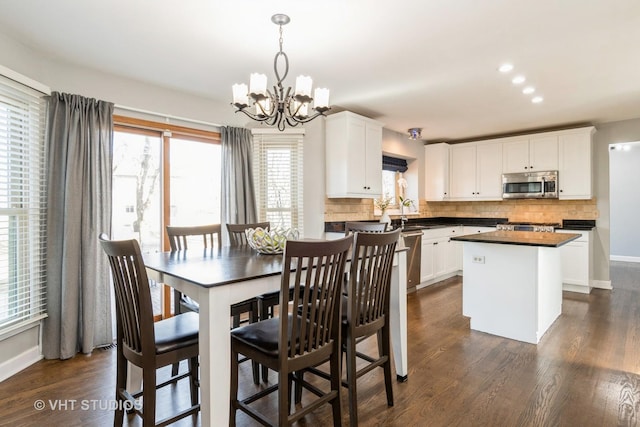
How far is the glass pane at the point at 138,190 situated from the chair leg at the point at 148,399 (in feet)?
7.07

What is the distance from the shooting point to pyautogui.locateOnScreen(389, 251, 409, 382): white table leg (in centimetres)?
238

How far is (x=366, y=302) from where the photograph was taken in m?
2.01

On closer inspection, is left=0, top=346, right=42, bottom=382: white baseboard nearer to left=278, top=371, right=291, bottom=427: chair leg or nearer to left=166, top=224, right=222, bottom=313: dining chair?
left=166, top=224, right=222, bottom=313: dining chair

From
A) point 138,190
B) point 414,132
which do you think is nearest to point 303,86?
point 138,190

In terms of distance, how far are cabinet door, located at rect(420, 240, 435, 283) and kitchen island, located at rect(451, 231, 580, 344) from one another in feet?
4.93

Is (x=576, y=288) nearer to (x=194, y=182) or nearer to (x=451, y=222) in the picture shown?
(x=451, y=222)

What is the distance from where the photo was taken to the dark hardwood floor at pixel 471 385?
1.98 m

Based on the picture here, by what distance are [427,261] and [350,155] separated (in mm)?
2071

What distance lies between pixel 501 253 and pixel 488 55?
176cm

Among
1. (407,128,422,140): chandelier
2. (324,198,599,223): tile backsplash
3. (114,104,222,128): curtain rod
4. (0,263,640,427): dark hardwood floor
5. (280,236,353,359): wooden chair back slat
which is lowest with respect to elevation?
(0,263,640,427): dark hardwood floor

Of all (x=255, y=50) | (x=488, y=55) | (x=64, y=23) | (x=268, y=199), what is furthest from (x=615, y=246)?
(x=64, y=23)

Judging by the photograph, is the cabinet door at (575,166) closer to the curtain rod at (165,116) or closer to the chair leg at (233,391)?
the curtain rod at (165,116)

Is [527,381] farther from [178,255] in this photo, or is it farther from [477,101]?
[477,101]

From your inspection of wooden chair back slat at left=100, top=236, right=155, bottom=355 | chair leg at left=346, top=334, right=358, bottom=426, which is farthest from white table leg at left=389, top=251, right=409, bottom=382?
wooden chair back slat at left=100, top=236, right=155, bottom=355
